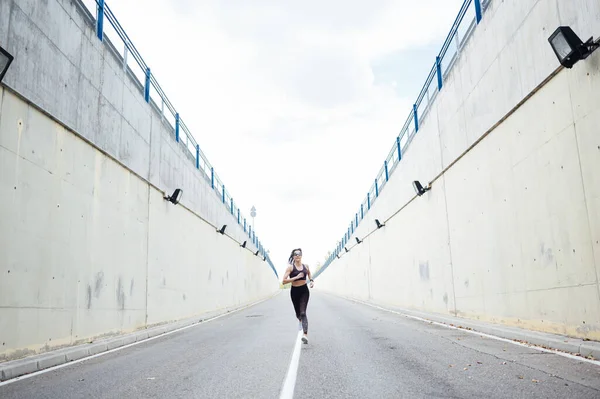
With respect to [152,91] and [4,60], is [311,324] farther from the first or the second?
[4,60]

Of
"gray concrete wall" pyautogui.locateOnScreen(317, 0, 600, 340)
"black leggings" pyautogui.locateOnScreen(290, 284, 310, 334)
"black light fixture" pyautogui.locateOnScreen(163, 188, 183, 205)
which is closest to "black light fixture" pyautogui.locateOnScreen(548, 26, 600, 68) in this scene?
"gray concrete wall" pyautogui.locateOnScreen(317, 0, 600, 340)

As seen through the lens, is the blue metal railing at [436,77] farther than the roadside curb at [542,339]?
Yes

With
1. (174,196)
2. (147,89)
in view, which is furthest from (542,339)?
(147,89)

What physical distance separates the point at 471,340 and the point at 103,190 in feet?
27.4

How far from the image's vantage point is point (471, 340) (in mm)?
9320

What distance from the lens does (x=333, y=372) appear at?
636 cm

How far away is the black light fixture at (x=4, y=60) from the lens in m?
7.16

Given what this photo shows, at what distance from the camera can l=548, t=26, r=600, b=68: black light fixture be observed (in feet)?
24.3

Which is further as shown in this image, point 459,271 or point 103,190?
point 459,271

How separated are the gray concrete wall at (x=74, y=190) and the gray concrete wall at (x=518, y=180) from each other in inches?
343

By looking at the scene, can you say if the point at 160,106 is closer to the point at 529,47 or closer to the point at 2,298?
the point at 2,298

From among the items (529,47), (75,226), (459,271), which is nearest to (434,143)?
(459,271)

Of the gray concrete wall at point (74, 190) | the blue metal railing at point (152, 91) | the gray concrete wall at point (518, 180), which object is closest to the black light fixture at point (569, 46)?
the gray concrete wall at point (518, 180)

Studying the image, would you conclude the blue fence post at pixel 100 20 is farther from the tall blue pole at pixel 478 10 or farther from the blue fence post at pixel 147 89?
the tall blue pole at pixel 478 10
